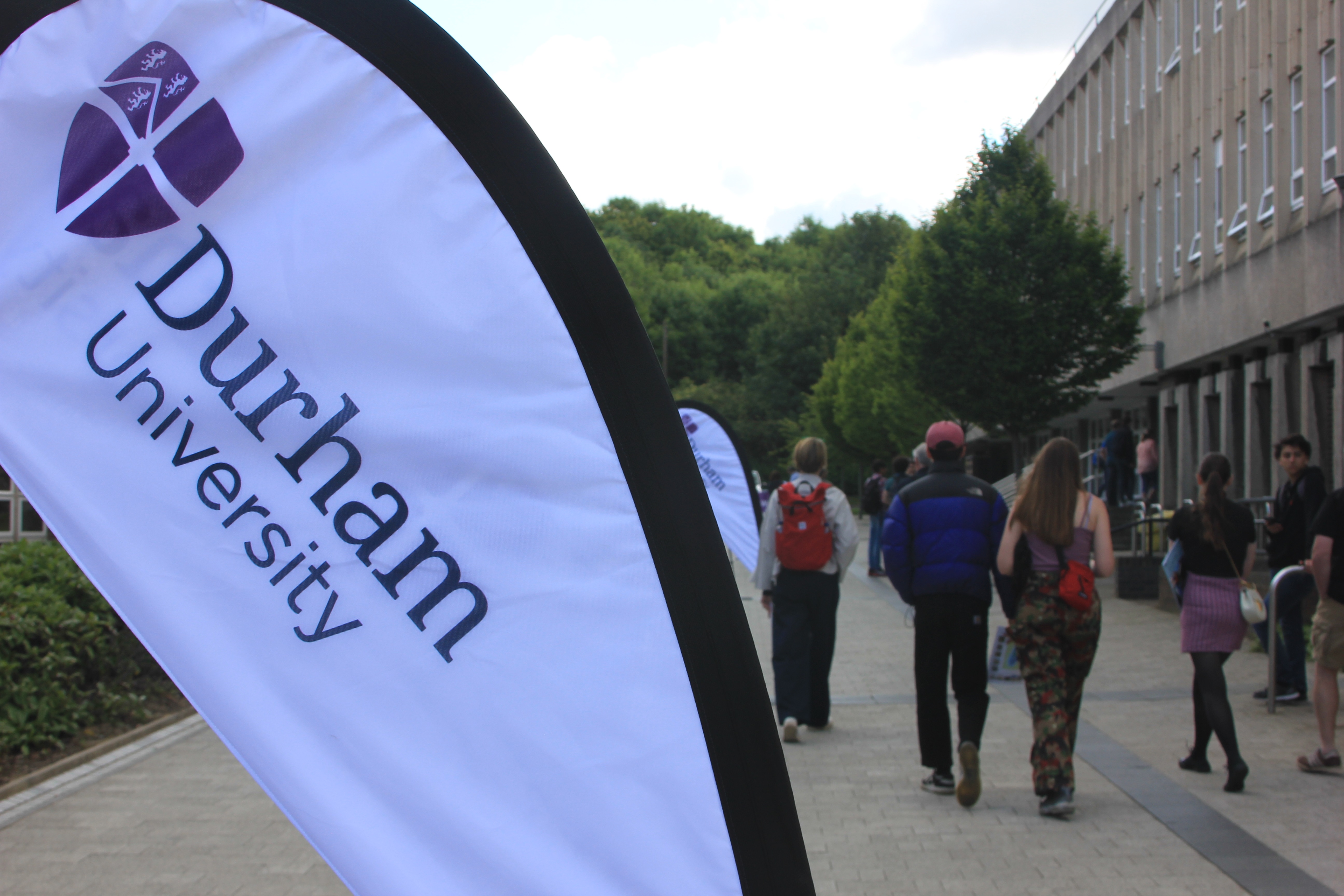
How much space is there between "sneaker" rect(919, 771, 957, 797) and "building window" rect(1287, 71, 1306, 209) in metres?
16.0

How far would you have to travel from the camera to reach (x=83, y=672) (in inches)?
308

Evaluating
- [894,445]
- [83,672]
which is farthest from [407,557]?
[894,445]

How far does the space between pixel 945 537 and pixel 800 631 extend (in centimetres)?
177

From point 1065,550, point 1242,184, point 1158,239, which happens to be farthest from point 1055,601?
point 1158,239

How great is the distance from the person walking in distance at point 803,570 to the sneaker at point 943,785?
4.65 feet

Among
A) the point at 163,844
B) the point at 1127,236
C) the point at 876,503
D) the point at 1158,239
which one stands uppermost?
the point at 1127,236

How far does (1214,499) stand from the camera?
6.39 metres

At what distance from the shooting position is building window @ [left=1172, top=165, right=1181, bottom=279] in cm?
2573

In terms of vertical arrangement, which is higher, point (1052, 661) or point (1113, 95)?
point (1113, 95)

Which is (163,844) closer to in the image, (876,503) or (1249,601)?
(1249,601)

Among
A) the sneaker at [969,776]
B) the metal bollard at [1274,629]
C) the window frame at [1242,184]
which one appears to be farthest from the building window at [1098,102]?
the sneaker at [969,776]

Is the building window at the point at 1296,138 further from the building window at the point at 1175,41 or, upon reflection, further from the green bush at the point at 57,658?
the green bush at the point at 57,658

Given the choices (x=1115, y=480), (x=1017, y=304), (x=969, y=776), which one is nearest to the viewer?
(x=969, y=776)

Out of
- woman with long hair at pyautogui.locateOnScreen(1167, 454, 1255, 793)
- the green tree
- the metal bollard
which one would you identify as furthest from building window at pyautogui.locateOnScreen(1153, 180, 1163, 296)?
woman with long hair at pyautogui.locateOnScreen(1167, 454, 1255, 793)
